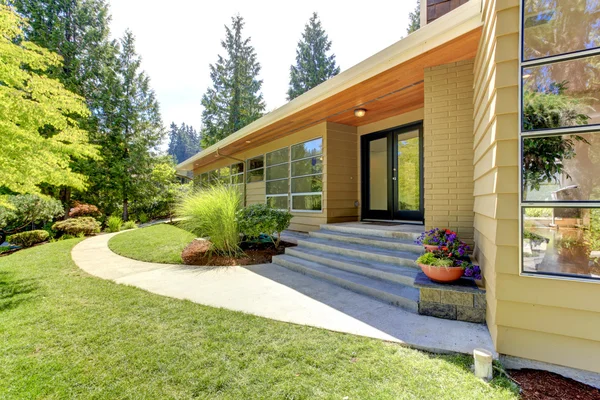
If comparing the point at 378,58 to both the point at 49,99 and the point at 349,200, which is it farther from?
the point at 49,99

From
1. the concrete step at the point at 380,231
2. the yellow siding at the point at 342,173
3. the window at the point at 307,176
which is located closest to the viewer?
the concrete step at the point at 380,231

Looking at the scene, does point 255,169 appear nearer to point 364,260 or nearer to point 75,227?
point 364,260

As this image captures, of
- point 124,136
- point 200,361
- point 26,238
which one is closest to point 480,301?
point 200,361

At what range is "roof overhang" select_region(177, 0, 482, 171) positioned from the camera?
2799mm

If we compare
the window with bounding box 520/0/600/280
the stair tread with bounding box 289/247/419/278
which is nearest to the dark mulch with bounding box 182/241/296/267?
the stair tread with bounding box 289/247/419/278

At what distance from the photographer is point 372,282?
11.0 feet

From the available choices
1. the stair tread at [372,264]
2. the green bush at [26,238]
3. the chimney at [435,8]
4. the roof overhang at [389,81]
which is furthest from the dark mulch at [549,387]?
the green bush at [26,238]

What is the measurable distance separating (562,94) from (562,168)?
471mm

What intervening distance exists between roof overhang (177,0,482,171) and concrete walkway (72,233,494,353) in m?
2.79

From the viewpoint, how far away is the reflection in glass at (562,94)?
1690 mm

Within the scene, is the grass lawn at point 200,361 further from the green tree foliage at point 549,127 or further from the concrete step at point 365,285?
the green tree foliage at point 549,127

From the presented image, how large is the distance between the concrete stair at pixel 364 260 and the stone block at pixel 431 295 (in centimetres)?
13

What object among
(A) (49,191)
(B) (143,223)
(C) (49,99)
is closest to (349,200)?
(C) (49,99)

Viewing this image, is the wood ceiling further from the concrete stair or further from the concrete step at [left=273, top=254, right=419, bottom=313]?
the concrete step at [left=273, top=254, right=419, bottom=313]
